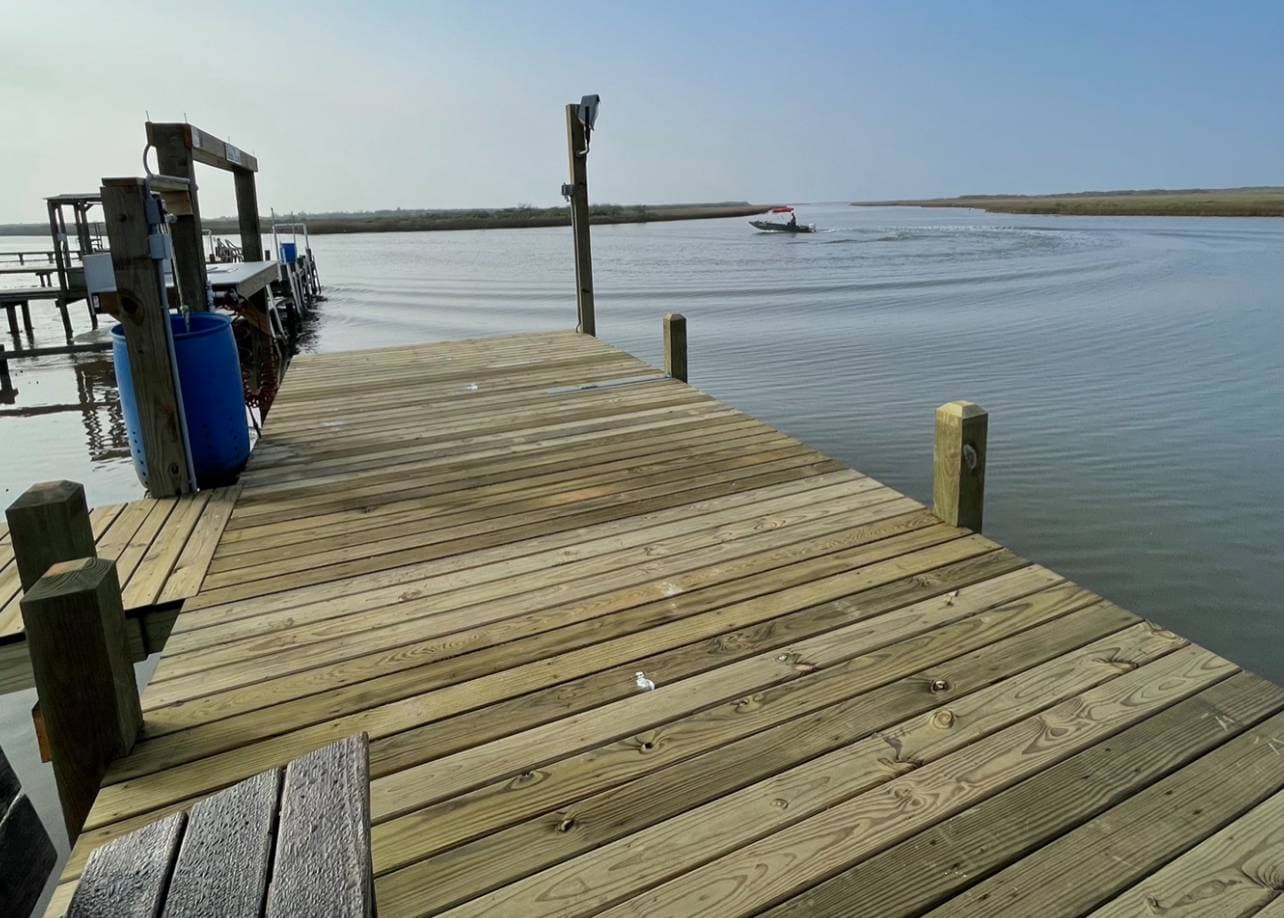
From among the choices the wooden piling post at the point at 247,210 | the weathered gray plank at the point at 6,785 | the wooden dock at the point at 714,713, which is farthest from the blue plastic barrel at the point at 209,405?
the wooden piling post at the point at 247,210

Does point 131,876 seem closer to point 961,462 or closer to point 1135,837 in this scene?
point 1135,837

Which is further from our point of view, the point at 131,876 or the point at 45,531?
the point at 45,531

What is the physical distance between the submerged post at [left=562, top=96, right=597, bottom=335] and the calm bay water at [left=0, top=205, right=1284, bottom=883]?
204 cm

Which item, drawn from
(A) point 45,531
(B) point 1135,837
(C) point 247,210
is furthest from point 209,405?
(C) point 247,210

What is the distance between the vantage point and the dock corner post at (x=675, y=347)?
5.68m

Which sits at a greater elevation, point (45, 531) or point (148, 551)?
point (45, 531)

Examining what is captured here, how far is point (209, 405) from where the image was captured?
3.75 m

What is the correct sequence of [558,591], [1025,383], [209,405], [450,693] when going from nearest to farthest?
[450,693], [558,591], [209,405], [1025,383]

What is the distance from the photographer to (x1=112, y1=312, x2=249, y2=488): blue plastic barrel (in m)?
3.58

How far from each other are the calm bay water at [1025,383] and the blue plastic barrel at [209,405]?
1.30 meters

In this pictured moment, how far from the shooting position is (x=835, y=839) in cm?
159

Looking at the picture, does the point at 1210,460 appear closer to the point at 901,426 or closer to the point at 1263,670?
the point at 901,426

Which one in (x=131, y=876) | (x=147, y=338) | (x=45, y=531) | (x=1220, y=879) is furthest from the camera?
(x=147, y=338)

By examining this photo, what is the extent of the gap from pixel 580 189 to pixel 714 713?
568 centimetres
